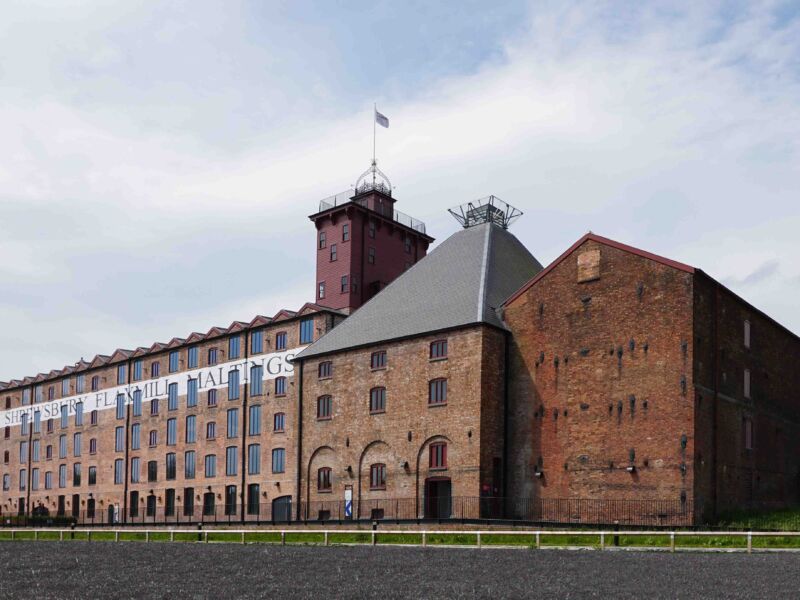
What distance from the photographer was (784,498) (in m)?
40.9

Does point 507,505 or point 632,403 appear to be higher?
point 632,403

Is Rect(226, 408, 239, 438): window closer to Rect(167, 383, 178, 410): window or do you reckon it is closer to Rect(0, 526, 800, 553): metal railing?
Rect(167, 383, 178, 410): window

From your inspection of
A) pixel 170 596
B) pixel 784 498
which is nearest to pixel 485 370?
pixel 784 498

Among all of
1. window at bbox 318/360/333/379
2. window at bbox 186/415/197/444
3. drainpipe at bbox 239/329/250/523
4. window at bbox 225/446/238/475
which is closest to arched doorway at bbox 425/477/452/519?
window at bbox 318/360/333/379

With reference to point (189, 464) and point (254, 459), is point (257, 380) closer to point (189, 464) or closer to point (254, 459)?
point (254, 459)

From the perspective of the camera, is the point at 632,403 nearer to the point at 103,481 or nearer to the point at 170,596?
the point at 170,596

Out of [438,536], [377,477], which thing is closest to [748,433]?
[438,536]

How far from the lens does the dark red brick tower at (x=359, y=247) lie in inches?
2170

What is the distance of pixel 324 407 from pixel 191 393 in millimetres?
16835

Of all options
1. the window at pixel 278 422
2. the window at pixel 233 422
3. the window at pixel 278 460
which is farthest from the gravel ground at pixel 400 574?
the window at pixel 233 422

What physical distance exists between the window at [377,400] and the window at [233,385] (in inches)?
599

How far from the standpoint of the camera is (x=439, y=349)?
4016cm

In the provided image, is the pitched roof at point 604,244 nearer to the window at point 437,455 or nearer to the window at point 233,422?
the window at point 437,455

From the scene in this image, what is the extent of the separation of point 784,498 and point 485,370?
1407 cm
